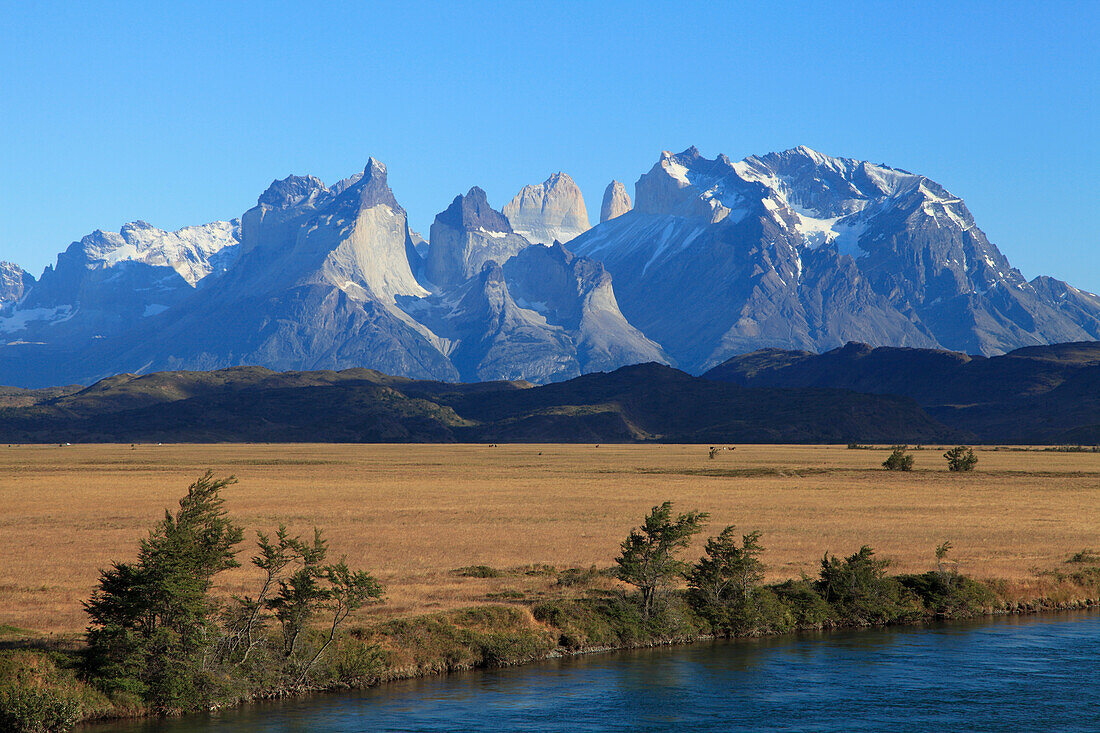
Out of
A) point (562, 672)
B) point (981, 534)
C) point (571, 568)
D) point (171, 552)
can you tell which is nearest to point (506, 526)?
point (571, 568)

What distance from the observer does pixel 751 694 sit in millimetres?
30688

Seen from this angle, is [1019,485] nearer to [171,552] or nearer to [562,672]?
[562,672]

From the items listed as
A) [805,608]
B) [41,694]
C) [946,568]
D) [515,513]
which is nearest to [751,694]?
[805,608]

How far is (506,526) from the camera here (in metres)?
63.4

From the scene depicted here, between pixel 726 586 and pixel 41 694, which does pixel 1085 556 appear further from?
pixel 41 694

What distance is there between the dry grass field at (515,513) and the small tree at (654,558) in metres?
4.35

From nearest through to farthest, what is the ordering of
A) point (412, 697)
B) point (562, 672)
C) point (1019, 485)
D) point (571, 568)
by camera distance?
point (412, 697), point (562, 672), point (571, 568), point (1019, 485)

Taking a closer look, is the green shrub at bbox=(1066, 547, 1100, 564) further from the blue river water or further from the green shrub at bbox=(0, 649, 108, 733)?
the green shrub at bbox=(0, 649, 108, 733)

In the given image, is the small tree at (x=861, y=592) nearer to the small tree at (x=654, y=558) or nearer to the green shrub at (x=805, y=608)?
the green shrub at (x=805, y=608)

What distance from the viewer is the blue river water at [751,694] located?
27766 millimetres

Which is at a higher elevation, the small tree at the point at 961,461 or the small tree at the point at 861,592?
the small tree at the point at 961,461

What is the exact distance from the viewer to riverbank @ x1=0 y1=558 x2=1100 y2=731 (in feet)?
89.5

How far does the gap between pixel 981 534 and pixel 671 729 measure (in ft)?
124

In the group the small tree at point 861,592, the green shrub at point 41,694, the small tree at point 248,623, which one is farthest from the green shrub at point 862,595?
the green shrub at point 41,694
